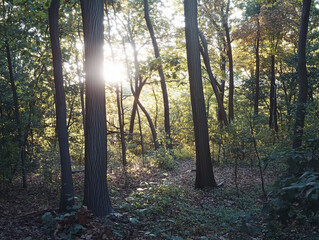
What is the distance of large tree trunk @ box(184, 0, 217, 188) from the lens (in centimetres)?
830

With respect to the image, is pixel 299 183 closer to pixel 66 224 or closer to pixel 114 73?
pixel 66 224

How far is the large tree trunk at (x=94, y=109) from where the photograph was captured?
16.9 feet

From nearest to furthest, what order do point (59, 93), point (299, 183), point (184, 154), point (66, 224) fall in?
point (299, 183) → point (66, 224) → point (59, 93) → point (184, 154)

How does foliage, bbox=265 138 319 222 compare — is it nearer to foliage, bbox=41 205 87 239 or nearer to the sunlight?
foliage, bbox=41 205 87 239

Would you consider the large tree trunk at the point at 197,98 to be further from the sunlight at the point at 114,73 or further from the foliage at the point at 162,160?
the foliage at the point at 162,160

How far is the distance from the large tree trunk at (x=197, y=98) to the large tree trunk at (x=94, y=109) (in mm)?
3820

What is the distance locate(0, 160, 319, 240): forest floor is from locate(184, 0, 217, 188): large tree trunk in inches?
20.7

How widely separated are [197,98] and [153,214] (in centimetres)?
408

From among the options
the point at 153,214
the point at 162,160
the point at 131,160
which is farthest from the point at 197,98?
the point at 131,160

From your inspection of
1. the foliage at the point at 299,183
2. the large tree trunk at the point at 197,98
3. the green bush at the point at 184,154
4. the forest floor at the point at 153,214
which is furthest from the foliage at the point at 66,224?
the green bush at the point at 184,154

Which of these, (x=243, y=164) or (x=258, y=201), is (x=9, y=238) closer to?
(x=258, y=201)

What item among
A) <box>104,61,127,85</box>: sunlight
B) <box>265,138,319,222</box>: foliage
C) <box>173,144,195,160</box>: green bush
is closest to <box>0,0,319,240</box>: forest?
<box>265,138,319,222</box>: foliage

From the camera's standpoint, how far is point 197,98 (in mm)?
8391

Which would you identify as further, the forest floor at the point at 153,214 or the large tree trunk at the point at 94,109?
the large tree trunk at the point at 94,109
